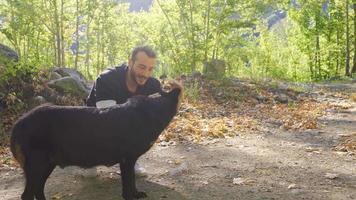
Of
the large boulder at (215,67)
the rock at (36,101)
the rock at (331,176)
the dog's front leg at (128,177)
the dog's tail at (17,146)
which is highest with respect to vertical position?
the large boulder at (215,67)

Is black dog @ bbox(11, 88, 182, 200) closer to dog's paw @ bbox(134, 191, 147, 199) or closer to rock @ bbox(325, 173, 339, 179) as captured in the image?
dog's paw @ bbox(134, 191, 147, 199)

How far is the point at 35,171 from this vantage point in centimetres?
381

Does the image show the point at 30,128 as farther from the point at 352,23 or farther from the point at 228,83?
the point at 352,23

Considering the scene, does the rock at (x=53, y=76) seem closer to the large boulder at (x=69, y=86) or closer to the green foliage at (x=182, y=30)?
the large boulder at (x=69, y=86)

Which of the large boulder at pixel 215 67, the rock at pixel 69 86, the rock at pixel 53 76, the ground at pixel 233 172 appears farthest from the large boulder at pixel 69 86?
the large boulder at pixel 215 67

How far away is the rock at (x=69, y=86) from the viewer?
9.35 meters

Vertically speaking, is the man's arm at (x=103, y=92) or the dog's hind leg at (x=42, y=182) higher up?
the man's arm at (x=103, y=92)

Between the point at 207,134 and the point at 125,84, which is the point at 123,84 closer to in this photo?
the point at 125,84

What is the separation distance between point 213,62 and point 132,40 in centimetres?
2116

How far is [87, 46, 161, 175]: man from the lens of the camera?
4.66 meters

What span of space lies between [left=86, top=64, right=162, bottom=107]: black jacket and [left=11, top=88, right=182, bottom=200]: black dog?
82 centimetres

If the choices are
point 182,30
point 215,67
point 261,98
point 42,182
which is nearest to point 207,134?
point 42,182

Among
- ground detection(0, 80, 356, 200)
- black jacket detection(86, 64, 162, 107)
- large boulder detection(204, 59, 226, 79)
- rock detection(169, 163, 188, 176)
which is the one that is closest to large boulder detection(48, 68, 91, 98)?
ground detection(0, 80, 356, 200)

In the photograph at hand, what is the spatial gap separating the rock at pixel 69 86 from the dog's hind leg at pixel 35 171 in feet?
18.4
